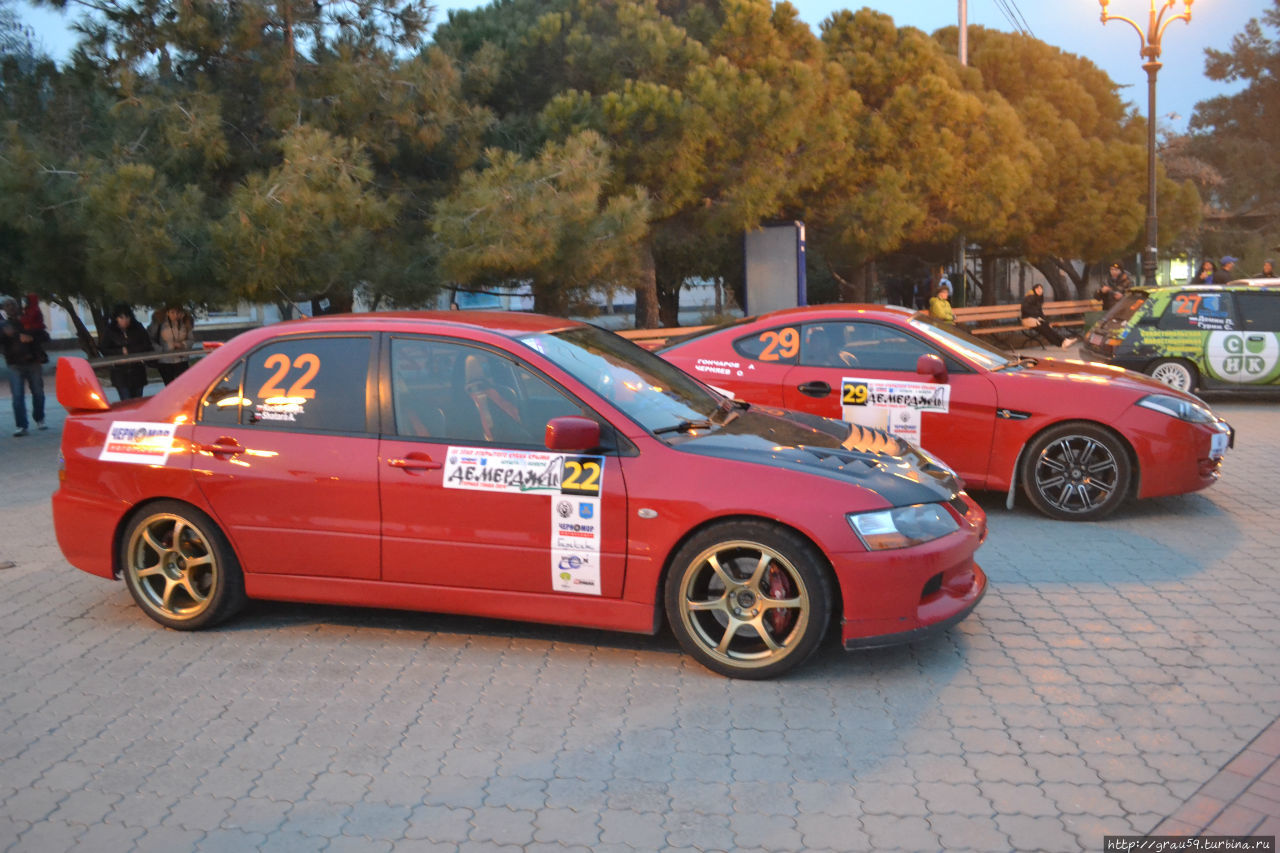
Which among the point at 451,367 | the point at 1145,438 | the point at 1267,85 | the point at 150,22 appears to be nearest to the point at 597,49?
the point at 150,22

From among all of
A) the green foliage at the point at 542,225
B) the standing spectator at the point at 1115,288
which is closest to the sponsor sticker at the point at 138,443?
the green foliage at the point at 542,225

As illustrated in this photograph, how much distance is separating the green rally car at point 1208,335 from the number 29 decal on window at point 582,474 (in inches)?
392

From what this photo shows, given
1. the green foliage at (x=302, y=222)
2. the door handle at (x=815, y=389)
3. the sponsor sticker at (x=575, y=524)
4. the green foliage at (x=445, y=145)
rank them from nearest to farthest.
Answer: the sponsor sticker at (x=575, y=524)
the door handle at (x=815, y=389)
the green foliage at (x=302, y=222)
the green foliage at (x=445, y=145)

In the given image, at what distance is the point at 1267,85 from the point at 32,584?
57.2 m

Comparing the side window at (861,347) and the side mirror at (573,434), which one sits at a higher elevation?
the side window at (861,347)

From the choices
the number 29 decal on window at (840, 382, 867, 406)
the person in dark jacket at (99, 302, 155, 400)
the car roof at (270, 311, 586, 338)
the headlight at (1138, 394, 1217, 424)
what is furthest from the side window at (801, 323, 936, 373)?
the person in dark jacket at (99, 302, 155, 400)

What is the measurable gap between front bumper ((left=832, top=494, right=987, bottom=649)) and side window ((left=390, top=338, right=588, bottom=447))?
1.43 meters

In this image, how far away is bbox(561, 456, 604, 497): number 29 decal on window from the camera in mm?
4887

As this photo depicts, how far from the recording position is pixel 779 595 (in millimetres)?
4742

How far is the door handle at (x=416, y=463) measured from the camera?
16.8 feet

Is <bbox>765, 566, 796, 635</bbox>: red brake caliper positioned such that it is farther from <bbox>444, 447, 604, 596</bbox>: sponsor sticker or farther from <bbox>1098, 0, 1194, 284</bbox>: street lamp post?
<bbox>1098, 0, 1194, 284</bbox>: street lamp post

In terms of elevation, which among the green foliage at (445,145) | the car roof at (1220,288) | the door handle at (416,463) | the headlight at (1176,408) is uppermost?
the green foliage at (445,145)

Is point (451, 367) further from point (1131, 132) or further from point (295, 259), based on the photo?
point (1131, 132)

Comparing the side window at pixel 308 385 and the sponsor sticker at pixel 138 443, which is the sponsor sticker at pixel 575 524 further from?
the sponsor sticker at pixel 138 443
